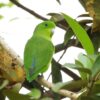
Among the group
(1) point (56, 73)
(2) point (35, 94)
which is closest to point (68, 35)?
(1) point (56, 73)

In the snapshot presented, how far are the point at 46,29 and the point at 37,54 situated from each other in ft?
0.24

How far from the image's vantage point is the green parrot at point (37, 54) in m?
0.58

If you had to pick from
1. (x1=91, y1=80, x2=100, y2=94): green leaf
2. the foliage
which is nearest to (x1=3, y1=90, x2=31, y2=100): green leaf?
the foliage

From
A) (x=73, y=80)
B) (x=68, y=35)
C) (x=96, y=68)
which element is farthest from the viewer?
(x=68, y=35)

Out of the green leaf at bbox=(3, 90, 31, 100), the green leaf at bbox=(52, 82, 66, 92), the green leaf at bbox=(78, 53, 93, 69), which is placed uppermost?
the green leaf at bbox=(78, 53, 93, 69)

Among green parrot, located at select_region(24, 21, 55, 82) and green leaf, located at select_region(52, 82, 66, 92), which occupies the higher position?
green parrot, located at select_region(24, 21, 55, 82)

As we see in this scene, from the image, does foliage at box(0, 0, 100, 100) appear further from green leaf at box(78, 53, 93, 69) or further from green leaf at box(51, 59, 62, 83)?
green leaf at box(51, 59, 62, 83)

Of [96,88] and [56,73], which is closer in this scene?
[96,88]

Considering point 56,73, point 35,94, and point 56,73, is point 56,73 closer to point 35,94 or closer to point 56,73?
point 56,73

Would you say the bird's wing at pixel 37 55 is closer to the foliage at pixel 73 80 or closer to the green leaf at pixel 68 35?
the foliage at pixel 73 80

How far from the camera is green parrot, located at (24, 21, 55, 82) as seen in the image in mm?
576

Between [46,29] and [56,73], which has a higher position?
[46,29]

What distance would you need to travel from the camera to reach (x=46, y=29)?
0.65 metres

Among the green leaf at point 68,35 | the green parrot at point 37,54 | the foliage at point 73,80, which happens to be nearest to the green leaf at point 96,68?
the foliage at point 73,80
